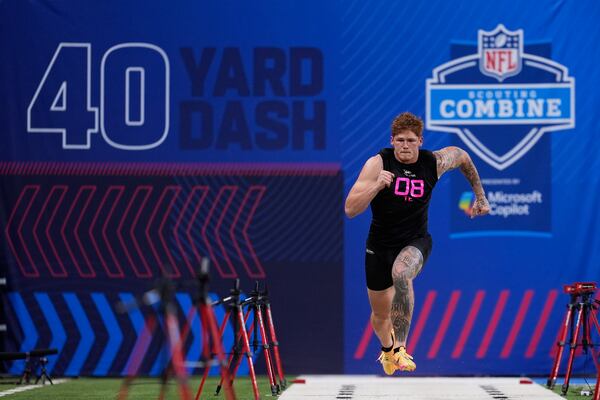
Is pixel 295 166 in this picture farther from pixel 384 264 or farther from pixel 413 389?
pixel 384 264

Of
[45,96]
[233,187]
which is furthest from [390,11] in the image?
[45,96]

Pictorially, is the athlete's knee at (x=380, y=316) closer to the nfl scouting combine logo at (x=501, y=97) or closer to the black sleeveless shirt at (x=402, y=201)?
the black sleeveless shirt at (x=402, y=201)

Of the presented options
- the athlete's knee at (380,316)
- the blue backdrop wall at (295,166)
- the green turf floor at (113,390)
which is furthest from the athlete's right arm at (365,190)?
the blue backdrop wall at (295,166)

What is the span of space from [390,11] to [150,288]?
4106mm

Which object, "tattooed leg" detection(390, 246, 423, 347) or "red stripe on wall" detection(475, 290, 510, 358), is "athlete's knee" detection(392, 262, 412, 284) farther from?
"red stripe on wall" detection(475, 290, 510, 358)

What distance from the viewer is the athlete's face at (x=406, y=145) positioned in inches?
290

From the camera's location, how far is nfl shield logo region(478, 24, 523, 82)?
36.2 feet

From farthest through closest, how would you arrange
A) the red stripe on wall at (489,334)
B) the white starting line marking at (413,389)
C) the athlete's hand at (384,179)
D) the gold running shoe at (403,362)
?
the red stripe on wall at (489,334)
the white starting line marking at (413,389)
the gold running shoe at (403,362)
the athlete's hand at (384,179)

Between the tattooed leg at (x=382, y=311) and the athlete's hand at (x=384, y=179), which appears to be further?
the tattooed leg at (x=382, y=311)

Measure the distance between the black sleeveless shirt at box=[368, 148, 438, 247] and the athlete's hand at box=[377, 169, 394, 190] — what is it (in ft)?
1.38

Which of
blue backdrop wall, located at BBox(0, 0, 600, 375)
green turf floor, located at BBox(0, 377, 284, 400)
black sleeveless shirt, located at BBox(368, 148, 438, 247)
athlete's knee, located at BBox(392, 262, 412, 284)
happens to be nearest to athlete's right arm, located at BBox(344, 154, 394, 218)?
black sleeveless shirt, located at BBox(368, 148, 438, 247)

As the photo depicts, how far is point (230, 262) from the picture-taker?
11.0 metres

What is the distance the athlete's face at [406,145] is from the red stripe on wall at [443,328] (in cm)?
385

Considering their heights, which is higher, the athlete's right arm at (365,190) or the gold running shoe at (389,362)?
the athlete's right arm at (365,190)
